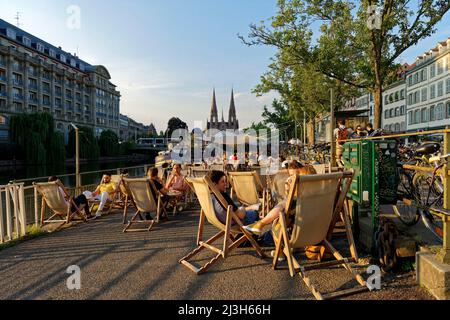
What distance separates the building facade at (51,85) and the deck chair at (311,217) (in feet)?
225

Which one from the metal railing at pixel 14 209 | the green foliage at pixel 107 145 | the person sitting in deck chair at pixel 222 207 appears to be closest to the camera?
the person sitting in deck chair at pixel 222 207

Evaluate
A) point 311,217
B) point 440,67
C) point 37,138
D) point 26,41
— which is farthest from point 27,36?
point 311,217

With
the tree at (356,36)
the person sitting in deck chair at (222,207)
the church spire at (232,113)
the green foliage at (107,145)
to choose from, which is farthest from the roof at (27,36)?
the person sitting in deck chair at (222,207)

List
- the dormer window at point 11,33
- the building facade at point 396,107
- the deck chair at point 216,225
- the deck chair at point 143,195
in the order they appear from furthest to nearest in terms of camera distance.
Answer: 1. the dormer window at point 11,33
2. the building facade at point 396,107
3. the deck chair at point 143,195
4. the deck chair at point 216,225

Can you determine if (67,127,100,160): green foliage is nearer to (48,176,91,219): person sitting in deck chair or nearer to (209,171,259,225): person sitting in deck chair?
(48,176,91,219): person sitting in deck chair

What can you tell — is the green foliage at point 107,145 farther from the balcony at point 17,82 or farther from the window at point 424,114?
the window at point 424,114

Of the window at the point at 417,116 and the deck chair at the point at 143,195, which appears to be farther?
the window at the point at 417,116

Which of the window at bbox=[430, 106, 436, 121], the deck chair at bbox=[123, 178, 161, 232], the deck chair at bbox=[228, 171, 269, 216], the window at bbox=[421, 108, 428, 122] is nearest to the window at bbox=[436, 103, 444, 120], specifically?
the window at bbox=[430, 106, 436, 121]

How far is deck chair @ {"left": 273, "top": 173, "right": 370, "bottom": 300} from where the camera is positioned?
3.55 m

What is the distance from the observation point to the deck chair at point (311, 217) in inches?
140

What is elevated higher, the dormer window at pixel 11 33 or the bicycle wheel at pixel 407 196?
the dormer window at pixel 11 33

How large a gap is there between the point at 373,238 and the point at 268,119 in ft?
176
